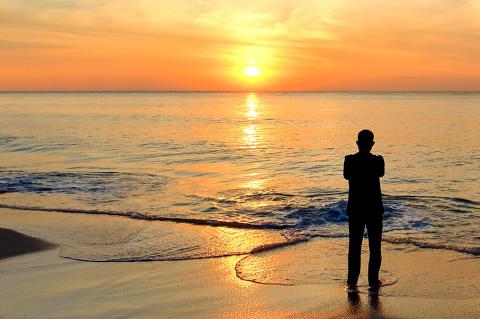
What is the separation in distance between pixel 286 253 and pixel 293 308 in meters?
3.02

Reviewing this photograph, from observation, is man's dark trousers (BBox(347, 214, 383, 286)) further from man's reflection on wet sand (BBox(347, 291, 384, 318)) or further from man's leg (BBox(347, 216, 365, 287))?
man's reflection on wet sand (BBox(347, 291, 384, 318))

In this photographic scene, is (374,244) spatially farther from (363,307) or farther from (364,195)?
(363,307)

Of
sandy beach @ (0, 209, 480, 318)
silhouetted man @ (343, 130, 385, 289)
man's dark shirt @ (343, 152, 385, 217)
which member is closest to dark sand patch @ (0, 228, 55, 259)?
sandy beach @ (0, 209, 480, 318)

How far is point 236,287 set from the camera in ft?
25.1

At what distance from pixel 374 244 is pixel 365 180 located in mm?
869

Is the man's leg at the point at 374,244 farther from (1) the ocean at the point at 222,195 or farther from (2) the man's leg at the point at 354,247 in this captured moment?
(1) the ocean at the point at 222,195

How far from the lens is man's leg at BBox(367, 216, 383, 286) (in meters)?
7.52

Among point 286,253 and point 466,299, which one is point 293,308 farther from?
point 286,253

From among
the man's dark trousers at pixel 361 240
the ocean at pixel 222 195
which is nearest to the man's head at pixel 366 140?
the man's dark trousers at pixel 361 240

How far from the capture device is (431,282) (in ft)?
26.1

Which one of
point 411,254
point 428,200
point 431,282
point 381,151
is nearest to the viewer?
point 431,282

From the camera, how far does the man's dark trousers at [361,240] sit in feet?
24.7

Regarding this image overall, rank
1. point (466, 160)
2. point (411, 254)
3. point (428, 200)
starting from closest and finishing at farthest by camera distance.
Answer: point (411, 254) → point (428, 200) → point (466, 160)

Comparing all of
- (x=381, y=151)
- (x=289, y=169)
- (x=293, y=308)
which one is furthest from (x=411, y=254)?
(x=381, y=151)
